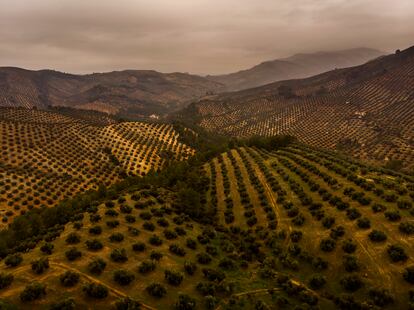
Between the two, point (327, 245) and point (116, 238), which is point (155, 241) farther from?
point (327, 245)

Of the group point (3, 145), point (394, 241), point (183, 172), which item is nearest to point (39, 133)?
point (3, 145)

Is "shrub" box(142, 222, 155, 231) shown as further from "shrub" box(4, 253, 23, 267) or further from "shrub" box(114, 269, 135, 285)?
"shrub" box(4, 253, 23, 267)

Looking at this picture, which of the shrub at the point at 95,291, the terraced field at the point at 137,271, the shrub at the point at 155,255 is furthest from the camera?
the shrub at the point at 155,255

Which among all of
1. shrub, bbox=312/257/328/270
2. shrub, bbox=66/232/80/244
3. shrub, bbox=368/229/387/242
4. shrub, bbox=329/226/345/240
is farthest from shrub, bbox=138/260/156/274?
shrub, bbox=368/229/387/242

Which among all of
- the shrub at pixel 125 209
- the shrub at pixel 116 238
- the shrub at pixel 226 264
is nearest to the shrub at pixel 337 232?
the shrub at pixel 226 264

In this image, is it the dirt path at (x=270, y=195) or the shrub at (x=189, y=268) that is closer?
the shrub at (x=189, y=268)

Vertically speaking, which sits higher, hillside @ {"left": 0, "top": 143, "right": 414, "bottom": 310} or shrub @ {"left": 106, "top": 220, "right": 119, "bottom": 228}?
shrub @ {"left": 106, "top": 220, "right": 119, "bottom": 228}

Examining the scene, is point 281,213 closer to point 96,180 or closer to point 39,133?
point 96,180

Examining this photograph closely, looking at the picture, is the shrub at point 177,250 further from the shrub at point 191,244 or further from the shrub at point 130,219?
the shrub at point 130,219
